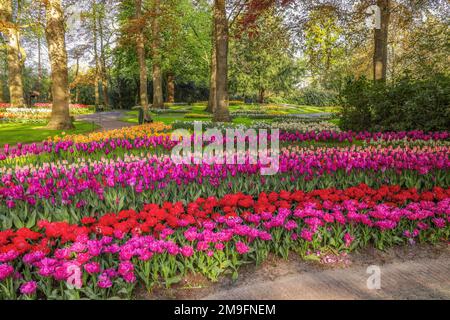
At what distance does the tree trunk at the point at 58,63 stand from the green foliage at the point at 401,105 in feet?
36.4

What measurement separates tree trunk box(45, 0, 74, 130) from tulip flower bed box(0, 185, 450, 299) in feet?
41.5

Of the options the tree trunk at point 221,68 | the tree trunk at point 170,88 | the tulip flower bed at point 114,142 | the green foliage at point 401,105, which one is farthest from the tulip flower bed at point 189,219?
the tree trunk at point 170,88

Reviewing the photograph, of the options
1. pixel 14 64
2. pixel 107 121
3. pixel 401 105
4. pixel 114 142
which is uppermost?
pixel 14 64

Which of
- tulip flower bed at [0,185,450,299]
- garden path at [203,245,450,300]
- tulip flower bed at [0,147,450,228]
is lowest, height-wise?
garden path at [203,245,450,300]

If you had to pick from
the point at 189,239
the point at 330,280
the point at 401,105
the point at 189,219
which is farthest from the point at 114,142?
the point at 401,105

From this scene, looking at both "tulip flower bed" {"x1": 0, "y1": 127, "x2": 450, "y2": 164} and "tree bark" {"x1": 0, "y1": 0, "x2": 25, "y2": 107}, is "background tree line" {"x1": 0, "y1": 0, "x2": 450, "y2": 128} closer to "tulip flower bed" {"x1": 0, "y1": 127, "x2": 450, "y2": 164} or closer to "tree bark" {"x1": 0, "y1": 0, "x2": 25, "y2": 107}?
"tree bark" {"x1": 0, "y1": 0, "x2": 25, "y2": 107}

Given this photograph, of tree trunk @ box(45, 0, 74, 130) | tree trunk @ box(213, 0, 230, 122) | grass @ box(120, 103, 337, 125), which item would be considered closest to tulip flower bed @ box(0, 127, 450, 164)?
tree trunk @ box(45, 0, 74, 130)

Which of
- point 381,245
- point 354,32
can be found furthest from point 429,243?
point 354,32

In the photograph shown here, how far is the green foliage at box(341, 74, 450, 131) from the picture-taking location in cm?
1080

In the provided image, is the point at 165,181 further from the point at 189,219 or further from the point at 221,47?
the point at 221,47

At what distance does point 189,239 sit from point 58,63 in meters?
14.2

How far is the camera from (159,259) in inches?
150

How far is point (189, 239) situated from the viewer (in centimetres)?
388

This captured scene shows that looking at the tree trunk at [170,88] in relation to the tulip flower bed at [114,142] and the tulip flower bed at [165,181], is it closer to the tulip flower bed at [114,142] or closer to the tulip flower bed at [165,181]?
the tulip flower bed at [114,142]
